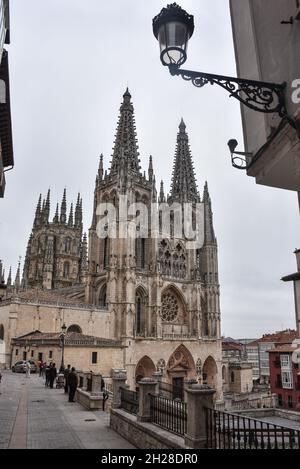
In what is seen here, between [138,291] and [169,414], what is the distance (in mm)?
38444

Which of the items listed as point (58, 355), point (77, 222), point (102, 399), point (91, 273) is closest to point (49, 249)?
point (77, 222)

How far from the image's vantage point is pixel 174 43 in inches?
165

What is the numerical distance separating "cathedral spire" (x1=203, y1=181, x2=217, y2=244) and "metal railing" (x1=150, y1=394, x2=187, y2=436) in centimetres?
4993

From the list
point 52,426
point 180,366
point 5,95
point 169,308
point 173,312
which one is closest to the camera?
point 52,426

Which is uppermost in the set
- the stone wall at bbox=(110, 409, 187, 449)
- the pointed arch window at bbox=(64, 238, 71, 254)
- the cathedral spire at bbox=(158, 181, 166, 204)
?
the cathedral spire at bbox=(158, 181, 166, 204)

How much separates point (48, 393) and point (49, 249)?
1887 inches

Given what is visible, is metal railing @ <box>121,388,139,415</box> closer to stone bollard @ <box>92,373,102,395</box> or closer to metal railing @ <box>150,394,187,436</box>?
metal railing @ <box>150,394,187,436</box>

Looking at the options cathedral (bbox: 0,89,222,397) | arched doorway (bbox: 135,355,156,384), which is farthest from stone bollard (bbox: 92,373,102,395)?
arched doorway (bbox: 135,355,156,384)

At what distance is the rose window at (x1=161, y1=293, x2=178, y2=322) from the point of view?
48.6 m

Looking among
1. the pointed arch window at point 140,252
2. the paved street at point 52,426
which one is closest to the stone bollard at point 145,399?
the paved street at point 52,426

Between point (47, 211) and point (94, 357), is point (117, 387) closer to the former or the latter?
point (94, 357)

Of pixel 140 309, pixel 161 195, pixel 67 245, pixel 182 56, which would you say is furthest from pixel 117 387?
pixel 67 245
